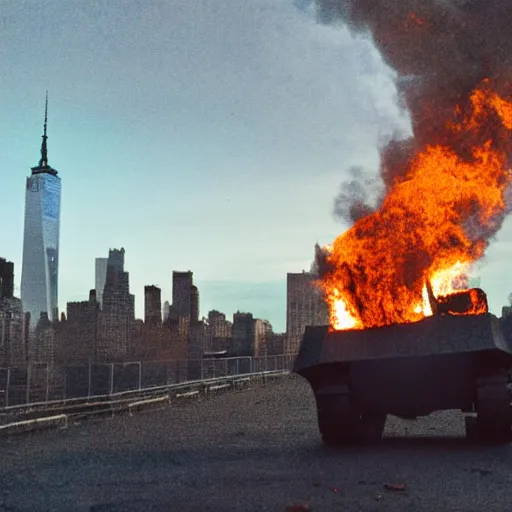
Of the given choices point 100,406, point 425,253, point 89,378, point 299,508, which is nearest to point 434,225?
point 425,253

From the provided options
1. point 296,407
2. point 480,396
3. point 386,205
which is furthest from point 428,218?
point 296,407

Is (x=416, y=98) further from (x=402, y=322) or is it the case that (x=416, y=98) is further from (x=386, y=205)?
(x=402, y=322)

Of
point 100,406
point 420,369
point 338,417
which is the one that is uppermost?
point 420,369

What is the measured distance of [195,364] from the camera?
1235 inches

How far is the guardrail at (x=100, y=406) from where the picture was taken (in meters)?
16.4

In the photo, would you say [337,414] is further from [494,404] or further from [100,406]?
[100,406]

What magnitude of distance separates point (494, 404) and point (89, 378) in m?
16.2

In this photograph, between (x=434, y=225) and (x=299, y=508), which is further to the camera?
(x=434, y=225)

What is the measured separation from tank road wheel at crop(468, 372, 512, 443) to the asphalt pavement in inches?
15.4

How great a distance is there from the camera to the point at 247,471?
9406 mm

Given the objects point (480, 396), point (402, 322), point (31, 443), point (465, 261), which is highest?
point (465, 261)

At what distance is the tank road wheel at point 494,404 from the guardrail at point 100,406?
10.1 meters

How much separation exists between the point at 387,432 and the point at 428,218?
5.00m

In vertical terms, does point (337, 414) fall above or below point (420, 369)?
below
